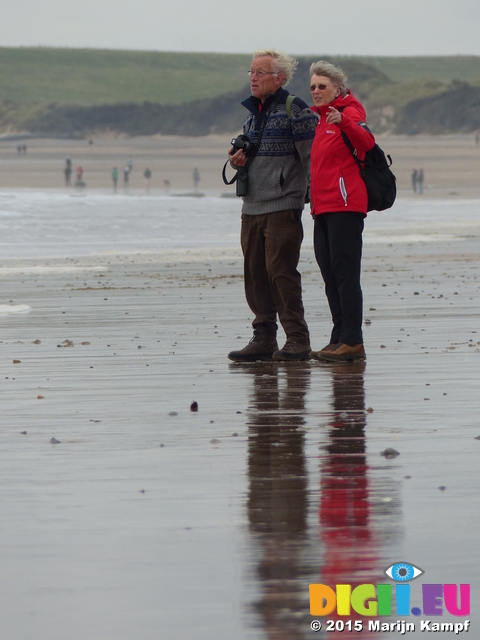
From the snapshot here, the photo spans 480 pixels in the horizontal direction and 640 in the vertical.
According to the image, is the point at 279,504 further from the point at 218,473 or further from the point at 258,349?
the point at 258,349

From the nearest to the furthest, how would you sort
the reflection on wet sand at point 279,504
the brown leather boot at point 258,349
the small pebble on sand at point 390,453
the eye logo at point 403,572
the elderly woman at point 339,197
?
the reflection on wet sand at point 279,504, the eye logo at point 403,572, the small pebble on sand at point 390,453, the elderly woman at point 339,197, the brown leather boot at point 258,349

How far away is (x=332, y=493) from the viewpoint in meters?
5.05

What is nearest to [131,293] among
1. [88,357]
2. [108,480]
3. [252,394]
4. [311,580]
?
[88,357]

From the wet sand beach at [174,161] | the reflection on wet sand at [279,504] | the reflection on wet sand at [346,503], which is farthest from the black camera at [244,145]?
the wet sand beach at [174,161]

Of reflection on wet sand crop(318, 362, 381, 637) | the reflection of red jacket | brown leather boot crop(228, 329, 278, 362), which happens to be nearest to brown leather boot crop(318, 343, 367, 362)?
brown leather boot crop(228, 329, 278, 362)

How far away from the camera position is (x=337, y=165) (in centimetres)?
825

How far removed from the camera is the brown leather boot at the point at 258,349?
874 centimetres

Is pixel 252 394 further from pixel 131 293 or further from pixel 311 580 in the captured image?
pixel 131 293

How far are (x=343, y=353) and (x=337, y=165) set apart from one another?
1.17 metres

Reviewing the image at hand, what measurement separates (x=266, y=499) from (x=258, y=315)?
13.2ft

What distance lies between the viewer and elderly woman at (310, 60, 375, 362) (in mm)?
8172

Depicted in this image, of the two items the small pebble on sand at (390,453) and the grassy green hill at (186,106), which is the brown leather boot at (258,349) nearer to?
the small pebble on sand at (390,453)

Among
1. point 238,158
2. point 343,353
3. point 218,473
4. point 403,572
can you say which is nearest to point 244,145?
point 238,158

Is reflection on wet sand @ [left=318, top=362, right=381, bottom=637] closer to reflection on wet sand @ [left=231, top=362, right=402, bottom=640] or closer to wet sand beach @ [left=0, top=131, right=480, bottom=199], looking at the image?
reflection on wet sand @ [left=231, top=362, right=402, bottom=640]
